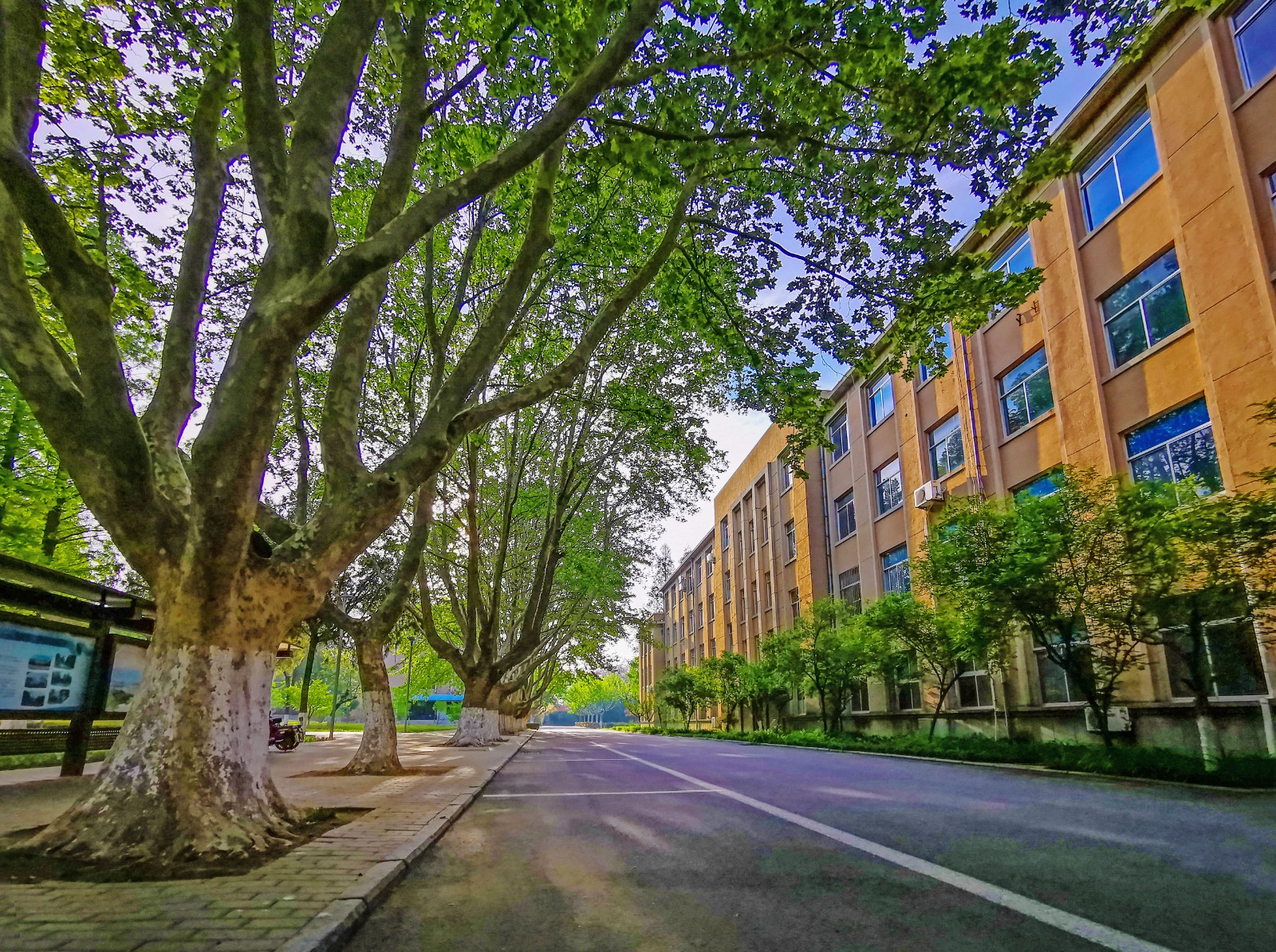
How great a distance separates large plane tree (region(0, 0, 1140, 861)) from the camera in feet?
17.9

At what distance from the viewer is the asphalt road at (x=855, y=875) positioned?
3.65m

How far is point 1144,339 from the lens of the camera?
51.3 feet

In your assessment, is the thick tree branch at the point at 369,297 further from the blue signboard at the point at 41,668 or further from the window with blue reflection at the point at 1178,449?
the window with blue reflection at the point at 1178,449

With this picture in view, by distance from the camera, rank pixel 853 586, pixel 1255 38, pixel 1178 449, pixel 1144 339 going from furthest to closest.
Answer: pixel 853 586 → pixel 1144 339 → pixel 1178 449 → pixel 1255 38

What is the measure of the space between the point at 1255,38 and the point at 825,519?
24.0m

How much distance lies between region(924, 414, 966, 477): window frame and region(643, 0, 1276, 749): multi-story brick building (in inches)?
2.8

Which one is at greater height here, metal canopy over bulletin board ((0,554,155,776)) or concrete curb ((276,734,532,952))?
metal canopy over bulletin board ((0,554,155,776))

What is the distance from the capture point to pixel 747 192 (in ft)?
34.6

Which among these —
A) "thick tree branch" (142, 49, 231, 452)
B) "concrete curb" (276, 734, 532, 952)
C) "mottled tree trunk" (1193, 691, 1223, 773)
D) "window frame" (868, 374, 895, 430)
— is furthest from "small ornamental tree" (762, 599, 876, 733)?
"thick tree branch" (142, 49, 231, 452)

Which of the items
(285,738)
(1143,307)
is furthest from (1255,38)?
(285,738)

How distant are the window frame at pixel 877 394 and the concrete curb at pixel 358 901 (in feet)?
81.0

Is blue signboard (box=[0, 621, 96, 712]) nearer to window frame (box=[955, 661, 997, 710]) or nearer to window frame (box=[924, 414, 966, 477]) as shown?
window frame (box=[955, 661, 997, 710])

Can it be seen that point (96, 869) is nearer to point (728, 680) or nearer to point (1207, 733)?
point (1207, 733)

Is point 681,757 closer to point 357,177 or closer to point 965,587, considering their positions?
point 965,587
